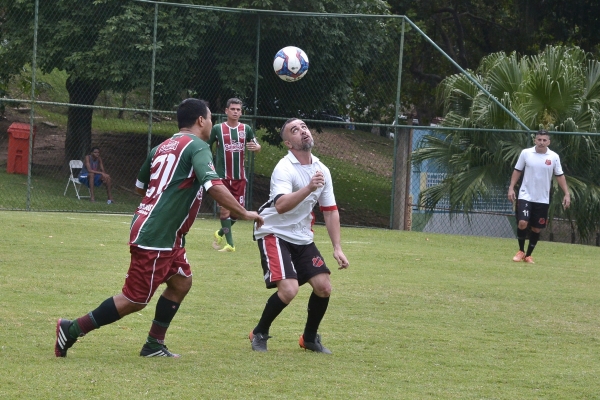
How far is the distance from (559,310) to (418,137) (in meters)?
10.1

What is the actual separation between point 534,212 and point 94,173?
1040 cm

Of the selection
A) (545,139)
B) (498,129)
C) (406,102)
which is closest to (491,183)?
(498,129)

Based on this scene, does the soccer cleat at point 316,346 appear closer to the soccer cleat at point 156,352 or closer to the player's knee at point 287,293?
the player's knee at point 287,293

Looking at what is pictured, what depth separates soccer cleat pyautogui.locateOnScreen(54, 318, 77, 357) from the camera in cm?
594

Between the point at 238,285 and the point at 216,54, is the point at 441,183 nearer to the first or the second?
the point at 216,54

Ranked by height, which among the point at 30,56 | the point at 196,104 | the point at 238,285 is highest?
the point at 30,56

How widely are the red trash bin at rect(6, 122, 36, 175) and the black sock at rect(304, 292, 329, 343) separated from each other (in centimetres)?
1696

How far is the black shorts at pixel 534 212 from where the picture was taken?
1391 centimetres

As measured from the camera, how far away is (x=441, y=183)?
61.1ft

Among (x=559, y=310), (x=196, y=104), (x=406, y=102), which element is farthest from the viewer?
(x=406, y=102)

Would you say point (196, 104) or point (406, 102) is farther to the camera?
point (406, 102)

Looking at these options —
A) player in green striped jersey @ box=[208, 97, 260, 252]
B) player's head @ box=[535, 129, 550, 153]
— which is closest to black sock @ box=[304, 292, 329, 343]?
player in green striped jersey @ box=[208, 97, 260, 252]

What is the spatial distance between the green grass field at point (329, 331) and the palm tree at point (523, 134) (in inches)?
172

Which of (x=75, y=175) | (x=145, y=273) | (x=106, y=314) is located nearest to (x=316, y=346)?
(x=145, y=273)
